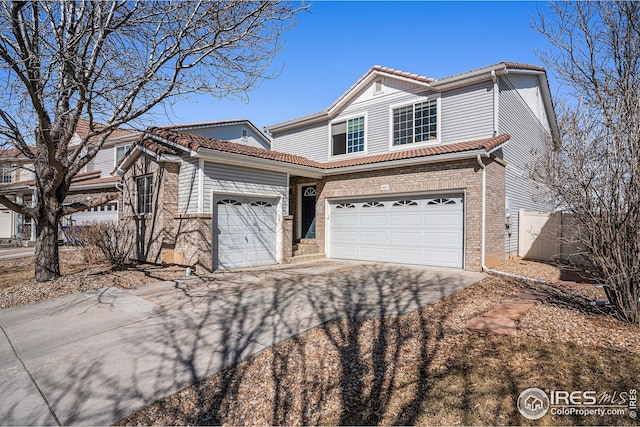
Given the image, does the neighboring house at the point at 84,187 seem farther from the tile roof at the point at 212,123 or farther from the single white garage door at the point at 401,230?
the single white garage door at the point at 401,230

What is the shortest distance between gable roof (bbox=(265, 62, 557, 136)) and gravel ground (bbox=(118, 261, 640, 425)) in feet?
28.0

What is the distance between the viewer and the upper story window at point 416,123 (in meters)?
12.4


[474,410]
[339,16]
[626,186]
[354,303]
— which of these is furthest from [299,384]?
[339,16]

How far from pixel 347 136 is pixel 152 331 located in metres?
11.6

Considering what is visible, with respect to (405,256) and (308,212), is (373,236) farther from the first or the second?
(308,212)

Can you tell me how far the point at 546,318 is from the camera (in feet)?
16.8

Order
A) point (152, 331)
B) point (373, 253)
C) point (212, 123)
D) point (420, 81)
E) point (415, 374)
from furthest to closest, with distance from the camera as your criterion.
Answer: point (212, 123) → point (420, 81) → point (373, 253) → point (152, 331) → point (415, 374)

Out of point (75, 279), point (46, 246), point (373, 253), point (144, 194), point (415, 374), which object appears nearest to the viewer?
point (415, 374)

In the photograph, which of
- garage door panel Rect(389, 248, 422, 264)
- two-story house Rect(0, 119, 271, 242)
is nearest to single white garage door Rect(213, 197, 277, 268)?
garage door panel Rect(389, 248, 422, 264)

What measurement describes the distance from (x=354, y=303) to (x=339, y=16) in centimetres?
715

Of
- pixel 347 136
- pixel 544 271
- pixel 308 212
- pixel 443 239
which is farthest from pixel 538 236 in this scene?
pixel 308 212

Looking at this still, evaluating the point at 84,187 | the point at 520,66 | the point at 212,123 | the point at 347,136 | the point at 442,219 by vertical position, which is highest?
the point at 212,123

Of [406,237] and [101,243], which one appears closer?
[101,243]

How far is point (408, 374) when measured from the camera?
3562 millimetres
